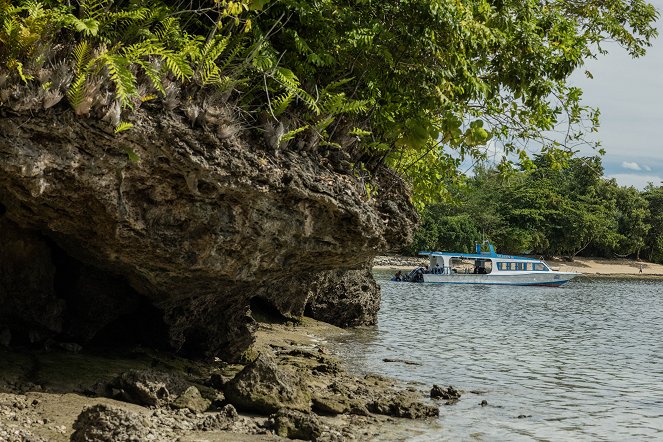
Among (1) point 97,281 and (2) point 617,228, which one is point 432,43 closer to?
(1) point 97,281

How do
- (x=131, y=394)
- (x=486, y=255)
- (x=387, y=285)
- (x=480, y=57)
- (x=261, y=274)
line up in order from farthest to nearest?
(x=486, y=255)
(x=387, y=285)
(x=480, y=57)
(x=261, y=274)
(x=131, y=394)

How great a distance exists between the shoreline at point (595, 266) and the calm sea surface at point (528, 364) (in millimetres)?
39003

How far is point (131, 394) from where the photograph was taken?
8367mm

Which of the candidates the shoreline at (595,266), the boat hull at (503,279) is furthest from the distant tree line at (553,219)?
the boat hull at (503,279)

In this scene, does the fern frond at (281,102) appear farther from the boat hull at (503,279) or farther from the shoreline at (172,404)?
the boat hull at (503,279)

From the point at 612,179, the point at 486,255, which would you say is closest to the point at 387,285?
the point at 486,255

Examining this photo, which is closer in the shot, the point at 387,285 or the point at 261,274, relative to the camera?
the point at 261,274

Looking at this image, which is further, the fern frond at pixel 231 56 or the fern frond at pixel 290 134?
the fern frond at pixel 290 134

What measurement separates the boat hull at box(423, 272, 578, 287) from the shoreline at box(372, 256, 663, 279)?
730 inches

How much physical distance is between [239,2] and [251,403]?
4.73 metres

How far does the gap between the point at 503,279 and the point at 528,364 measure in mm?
38197

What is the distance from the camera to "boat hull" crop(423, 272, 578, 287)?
2083 inches

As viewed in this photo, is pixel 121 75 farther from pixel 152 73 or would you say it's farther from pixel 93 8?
pixel 93 8

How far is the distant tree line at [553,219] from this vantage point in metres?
76.9
